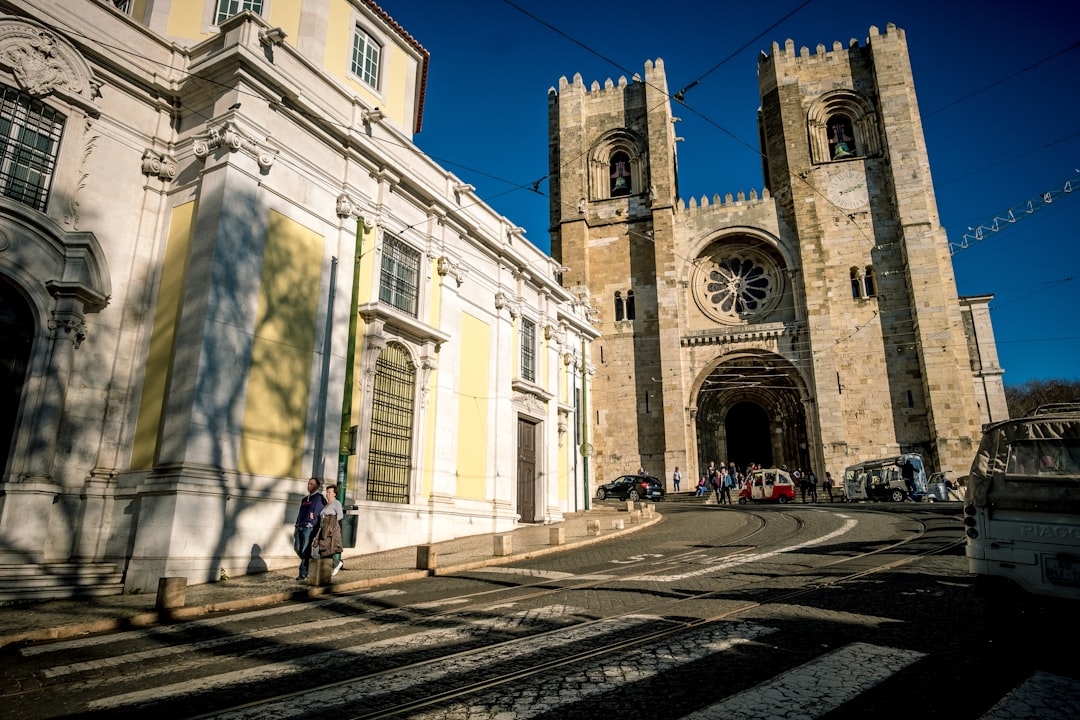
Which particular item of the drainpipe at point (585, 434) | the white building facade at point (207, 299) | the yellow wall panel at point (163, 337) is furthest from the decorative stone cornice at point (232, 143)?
the drainpipe at point (585, 434)

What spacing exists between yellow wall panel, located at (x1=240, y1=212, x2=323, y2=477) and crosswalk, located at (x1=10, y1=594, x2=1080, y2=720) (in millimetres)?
5148

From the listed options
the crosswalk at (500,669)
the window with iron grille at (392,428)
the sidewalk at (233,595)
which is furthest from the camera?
the window with iron grille at (392,428)

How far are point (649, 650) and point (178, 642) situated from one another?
429 centimetres

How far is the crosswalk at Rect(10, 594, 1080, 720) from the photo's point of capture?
343 centimetres

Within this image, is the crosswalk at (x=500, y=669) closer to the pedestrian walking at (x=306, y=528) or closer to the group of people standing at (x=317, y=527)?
the group of people standing at (x=317, y=527)

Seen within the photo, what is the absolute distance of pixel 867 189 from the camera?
3350 centimetres

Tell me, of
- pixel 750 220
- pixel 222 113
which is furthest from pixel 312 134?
pixel 750 220

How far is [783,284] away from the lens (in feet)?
113

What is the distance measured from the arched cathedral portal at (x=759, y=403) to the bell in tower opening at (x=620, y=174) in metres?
12.6

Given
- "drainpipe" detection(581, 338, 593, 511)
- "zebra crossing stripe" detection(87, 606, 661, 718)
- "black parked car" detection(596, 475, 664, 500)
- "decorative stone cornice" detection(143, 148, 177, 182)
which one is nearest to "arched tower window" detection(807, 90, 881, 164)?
"drainpipe" detection(581, 338, 593, 511)

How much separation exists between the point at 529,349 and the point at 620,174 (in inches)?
873

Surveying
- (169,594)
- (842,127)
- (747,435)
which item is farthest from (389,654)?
(842,127)

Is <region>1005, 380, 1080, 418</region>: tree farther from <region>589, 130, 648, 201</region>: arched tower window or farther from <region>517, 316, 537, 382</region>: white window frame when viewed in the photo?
<region>517, 316, 537, 382</region>: white window frame

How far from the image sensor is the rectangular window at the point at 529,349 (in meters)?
20.1
